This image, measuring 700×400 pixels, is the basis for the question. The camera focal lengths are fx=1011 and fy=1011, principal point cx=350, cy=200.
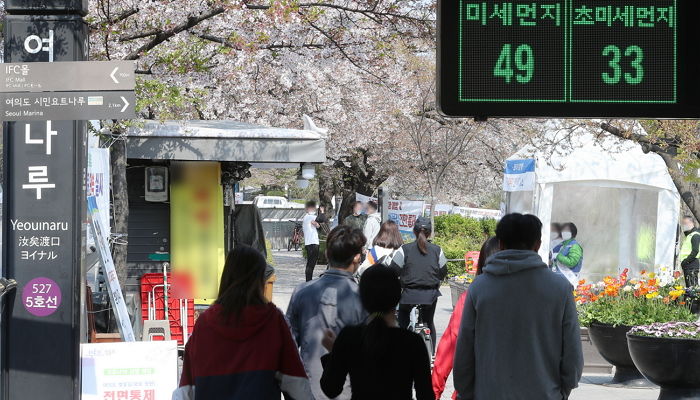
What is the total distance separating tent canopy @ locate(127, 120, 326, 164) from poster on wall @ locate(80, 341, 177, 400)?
5395 millimetres

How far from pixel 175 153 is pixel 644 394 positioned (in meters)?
6.20

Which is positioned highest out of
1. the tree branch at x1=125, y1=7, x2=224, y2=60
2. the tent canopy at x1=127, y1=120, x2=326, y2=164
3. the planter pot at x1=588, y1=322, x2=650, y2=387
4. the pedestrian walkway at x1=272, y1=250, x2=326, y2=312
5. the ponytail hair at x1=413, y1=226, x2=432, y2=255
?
the tree branch at x1=125, y1=7, x2=224, y2=60

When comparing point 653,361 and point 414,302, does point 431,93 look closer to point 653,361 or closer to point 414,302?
point 414,302

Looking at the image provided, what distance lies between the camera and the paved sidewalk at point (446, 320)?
10.2 metres

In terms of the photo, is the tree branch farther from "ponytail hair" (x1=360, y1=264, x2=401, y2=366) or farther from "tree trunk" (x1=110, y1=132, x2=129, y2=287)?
"ponytail hair" (x1=360, y1=264, x2=401, y2=366)

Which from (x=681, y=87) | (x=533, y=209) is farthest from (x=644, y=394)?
(x=533, y=209)

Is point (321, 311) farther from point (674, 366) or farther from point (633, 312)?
point (633, 312)

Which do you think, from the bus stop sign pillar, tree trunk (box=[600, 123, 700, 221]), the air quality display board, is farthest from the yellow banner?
the air quality display board

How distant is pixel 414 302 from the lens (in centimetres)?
1165

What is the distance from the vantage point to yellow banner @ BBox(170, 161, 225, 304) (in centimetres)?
1376

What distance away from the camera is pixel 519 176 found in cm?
2150

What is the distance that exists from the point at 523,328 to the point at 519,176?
17.0m

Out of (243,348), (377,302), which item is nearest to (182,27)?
(243,348)

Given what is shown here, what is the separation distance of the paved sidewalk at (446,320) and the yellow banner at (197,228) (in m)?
3.50
